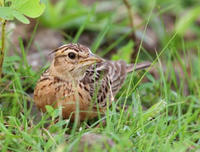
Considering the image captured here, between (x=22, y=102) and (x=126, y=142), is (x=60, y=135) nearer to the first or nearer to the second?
(x=126, y=142)

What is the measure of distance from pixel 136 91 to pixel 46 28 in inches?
132

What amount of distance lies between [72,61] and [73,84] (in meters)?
0.24

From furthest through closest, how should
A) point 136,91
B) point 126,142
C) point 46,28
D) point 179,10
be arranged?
point 179,10 → point 46,28 → point 136,91 → point 126,142

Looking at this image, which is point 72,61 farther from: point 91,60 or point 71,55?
point 91,60

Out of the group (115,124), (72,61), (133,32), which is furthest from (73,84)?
(133,32)

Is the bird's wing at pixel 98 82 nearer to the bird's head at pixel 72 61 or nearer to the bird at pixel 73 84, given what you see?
the bird at pixel 73 84

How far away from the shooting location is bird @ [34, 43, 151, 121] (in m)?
4.71

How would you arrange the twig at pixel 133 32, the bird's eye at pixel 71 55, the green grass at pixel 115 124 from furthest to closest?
the twig at pixel 133 32
the bird's eye at pixel 71 55
the green grass at pixel 115 124

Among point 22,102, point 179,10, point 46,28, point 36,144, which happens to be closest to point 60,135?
point 36,144

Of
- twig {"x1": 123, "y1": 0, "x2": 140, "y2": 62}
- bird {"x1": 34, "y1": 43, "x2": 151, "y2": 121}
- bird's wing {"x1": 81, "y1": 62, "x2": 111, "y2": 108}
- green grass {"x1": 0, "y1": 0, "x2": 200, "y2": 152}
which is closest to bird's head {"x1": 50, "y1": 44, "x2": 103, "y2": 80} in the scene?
bird {"x1": 34, "y1": 43, "x2": 151, "y2": 121}

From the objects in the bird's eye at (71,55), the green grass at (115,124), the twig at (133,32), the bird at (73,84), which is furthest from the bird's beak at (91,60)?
the twig at (133,32)

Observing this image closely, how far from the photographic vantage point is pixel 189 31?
367 inches

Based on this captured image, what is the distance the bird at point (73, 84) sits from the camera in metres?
4.71

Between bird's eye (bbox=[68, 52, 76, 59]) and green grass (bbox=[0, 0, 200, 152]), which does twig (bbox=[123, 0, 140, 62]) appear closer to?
green grass (bbox=[0, 0, 200, 152])
